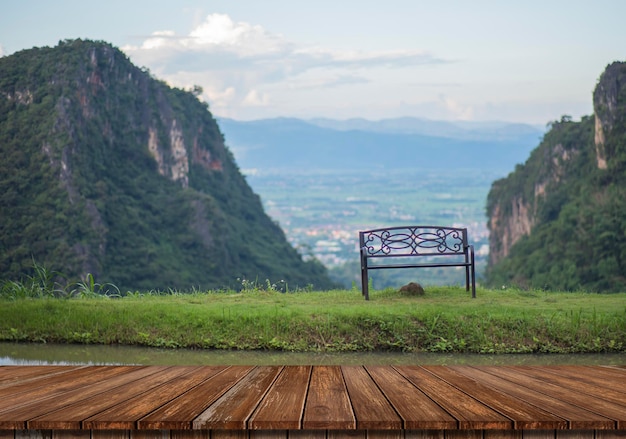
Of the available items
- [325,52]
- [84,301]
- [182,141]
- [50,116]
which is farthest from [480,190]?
[84,301]

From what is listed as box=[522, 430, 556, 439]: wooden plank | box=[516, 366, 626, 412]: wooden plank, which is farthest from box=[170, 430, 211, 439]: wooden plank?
box=[516, 366, 626, 412]: wooden plank

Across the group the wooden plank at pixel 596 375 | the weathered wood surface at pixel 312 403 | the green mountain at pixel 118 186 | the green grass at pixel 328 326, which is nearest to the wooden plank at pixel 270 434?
the weathered wood surface at pixel 312 403

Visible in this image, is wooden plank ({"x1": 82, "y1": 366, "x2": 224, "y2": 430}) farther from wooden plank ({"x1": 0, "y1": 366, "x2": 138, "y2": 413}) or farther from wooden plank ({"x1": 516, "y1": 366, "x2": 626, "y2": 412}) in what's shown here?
wooden plank ({"x1": 516, "y1": 366, "x2": 626, "y2": 412})

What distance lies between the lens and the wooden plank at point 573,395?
2279mm

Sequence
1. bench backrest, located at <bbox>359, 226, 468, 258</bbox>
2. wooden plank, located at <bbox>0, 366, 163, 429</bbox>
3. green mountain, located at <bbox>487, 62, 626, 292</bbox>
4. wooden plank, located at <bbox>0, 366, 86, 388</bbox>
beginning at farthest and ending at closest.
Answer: green mountain, located at <bbox>487, 62, 626, 292</bbox>, bench backrest, located at <bbox>359, 226, 468, 258</bbox>, wooden plank, located at <bbox>0, 366, 86, 388</bbox>, wooden plank, located at <bbox>0, 366, 163, 429</bbox>

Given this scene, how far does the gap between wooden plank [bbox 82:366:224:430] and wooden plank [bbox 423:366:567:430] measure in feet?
2.81

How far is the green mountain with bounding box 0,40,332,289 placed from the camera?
35812 mm

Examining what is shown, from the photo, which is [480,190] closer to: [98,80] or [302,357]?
[98,80]

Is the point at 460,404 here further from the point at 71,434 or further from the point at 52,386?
the point at 52,386

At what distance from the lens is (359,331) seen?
4949mm

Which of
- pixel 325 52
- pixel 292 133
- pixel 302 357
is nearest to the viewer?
pixel 302 357

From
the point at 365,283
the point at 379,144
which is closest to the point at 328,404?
the point at 365,283

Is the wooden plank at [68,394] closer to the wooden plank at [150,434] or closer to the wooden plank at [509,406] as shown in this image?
the wooden plank at [150,434]

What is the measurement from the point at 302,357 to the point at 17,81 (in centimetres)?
4107
